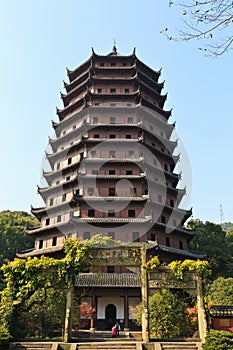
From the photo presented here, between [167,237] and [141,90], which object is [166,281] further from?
[141,90]

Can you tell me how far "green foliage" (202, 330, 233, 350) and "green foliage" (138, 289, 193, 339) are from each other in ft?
8.64

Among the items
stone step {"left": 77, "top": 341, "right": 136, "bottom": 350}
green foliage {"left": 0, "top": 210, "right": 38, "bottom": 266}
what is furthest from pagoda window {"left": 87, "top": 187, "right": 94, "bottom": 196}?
green foliage {"left": 0, "top": 210, "right": 38, "bottom": 266}

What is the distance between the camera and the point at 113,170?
27.2 meters

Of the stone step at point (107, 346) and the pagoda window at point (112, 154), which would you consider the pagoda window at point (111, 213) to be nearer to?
the pagoda window at point (112, 154)

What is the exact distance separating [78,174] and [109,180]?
8.14 feet

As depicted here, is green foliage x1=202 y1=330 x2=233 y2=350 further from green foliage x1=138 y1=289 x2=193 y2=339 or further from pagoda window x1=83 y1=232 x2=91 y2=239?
pagoda window x1=83 y1=232 x2=91 y2=239

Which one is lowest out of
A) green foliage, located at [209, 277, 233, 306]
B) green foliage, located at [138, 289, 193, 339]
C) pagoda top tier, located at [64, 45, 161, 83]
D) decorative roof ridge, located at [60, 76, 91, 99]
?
green foliage, located at [138, 289, 193, 339]

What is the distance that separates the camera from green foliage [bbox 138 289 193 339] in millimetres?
15156

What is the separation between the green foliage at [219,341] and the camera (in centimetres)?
1170

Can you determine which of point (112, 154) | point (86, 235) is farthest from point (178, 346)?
point (112, 154)

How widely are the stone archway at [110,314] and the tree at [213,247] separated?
14725 mm

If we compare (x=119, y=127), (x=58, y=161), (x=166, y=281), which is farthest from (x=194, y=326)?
(x=58, y=161)

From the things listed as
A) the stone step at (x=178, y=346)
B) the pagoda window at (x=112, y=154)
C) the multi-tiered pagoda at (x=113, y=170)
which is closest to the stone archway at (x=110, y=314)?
the multi-tiered pagoda at (x=113, y=170)

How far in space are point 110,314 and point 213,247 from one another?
17766mm
